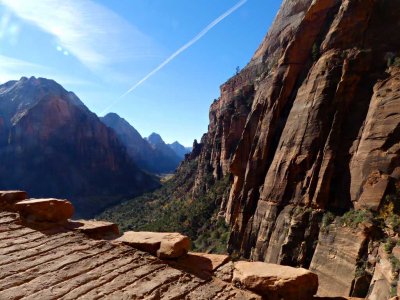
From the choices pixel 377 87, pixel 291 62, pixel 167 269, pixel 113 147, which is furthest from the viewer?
pixel 113 147

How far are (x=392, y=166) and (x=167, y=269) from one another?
70.0 ft

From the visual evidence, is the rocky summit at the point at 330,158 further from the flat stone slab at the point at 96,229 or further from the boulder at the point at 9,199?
the boulder at the point at 9,199

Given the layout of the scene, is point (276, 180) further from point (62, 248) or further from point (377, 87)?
point (62, 248)

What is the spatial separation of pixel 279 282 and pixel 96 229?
4800 mm

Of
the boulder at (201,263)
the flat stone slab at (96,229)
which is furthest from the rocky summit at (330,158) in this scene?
the flat stone slab at (96,229)

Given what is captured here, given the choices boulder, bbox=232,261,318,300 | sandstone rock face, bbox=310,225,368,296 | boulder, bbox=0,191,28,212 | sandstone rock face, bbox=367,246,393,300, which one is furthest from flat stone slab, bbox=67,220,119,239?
sandstone rock face, bbox=310,225,368,296

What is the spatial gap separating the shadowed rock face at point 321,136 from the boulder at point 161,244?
1671 cm

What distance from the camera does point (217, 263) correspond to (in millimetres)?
7113

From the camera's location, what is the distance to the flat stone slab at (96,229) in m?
8.38

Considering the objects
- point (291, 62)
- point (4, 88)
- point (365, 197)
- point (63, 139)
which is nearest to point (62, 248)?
point (365, 197)

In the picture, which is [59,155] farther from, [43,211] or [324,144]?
[43,211]

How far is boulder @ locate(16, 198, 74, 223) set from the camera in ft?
28.9

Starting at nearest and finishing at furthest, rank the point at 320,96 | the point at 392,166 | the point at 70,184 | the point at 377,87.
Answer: the point at 392,166
the point at 377,87
the point at 320,96
the point at 70,184

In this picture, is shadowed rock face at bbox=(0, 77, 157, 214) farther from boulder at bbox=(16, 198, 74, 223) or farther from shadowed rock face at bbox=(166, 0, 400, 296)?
boulder at bbox=(16, 198, 74, 223)
